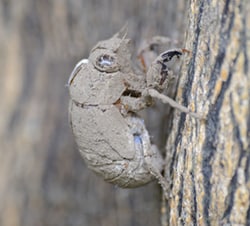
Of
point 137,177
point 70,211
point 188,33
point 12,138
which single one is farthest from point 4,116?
point 188,33

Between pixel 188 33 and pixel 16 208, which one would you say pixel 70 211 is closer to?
pixel 16 208

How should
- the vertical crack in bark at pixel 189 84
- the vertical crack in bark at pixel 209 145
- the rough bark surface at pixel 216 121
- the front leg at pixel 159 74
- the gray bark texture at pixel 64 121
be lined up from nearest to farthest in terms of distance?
the rough bark surface at pixel 216 121
the vertical crack in bark at pixel 209 145
the vertical crack in bark at pixel 189 84
the gray bark texture at pixel 64 121
the front leg at pixel 159 74

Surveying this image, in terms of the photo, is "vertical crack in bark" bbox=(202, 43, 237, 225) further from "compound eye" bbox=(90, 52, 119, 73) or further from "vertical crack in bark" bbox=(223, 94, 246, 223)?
"compound eye" bbox=(90, 52, 119, 73)

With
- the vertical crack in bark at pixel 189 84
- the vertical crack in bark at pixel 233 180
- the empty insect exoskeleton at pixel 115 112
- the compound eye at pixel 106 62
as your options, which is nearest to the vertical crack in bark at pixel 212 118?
the vertical crack in bark at pixel 233 180

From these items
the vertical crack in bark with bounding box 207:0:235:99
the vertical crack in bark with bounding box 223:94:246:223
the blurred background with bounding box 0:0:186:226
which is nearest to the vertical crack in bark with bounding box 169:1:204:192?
the vertical crack in bark with bounding box 207:0:235:99

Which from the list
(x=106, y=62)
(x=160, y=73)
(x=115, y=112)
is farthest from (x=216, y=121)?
(x=106, y=62)

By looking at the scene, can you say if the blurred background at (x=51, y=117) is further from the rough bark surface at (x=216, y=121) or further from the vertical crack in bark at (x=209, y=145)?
the vertical crack in bark at (x=209, y=145)
